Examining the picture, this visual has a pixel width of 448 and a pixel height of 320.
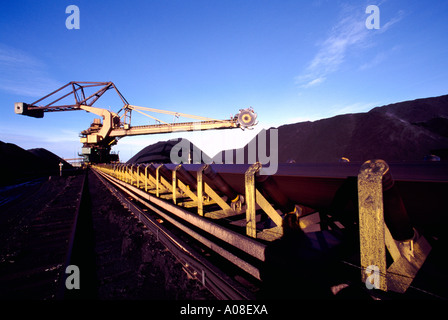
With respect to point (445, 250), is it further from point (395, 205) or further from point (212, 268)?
point (212, 268)

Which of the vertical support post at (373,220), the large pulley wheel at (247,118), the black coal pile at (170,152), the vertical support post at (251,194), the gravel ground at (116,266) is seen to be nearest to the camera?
the vertical support post at (373,220)

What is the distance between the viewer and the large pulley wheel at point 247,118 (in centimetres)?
2141

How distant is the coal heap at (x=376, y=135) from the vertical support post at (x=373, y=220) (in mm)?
20392

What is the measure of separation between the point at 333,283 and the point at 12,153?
5470cm

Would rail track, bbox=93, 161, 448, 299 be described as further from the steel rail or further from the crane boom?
the crane boom

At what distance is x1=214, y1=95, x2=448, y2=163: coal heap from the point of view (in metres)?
21.6

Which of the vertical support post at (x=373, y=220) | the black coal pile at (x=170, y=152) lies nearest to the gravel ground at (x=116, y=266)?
the vertical support post at (x=373, y=220)

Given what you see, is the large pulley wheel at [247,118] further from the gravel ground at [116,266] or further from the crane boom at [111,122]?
the gravel ground at [116,266]

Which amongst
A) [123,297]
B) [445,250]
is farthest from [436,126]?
[123,297]

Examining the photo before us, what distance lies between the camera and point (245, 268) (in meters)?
2.08

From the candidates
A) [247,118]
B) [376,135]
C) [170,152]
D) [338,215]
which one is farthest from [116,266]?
[170,152]

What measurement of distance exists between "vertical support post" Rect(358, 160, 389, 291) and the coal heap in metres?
20.4

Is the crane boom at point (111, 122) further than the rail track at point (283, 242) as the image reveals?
Yes

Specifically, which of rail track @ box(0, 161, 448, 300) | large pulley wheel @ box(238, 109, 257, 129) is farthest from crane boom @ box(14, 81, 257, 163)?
rail track @ box(0, 161, 448, 300)
